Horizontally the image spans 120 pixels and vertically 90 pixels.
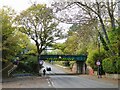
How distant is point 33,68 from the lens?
6944 centimetres

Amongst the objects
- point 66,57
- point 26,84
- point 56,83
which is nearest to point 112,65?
point 56,83

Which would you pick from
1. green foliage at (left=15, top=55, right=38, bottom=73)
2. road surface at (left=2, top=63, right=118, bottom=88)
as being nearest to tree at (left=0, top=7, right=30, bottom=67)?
road surface at (left=2, top=63, right=118, bottom=88)

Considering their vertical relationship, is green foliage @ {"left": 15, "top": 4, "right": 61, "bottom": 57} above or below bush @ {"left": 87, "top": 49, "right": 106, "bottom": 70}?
above

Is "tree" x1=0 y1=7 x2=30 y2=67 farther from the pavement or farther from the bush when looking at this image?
the bush

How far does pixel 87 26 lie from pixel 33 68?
3632 centimetres

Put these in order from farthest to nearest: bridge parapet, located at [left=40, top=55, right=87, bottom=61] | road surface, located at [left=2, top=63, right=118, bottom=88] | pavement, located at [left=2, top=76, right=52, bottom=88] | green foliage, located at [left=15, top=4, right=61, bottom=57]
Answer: bridge parapet, located at [left=40, top=55, right=87, bottom=61], green foliage, located at [left=15, top=4, right=61, bottom=57], pavement, located at [left=2, top=76, right=52, bottom=88], road surface, located at [left=2, top=63, right=118, bottom=88]

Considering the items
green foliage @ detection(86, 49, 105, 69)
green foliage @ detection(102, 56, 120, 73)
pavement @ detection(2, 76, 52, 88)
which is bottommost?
pavement @ detection(2, 76, 52, 88)

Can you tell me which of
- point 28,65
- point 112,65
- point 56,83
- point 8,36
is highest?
point 8,36

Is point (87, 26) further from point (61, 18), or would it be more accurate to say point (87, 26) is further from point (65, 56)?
point (65, 56)

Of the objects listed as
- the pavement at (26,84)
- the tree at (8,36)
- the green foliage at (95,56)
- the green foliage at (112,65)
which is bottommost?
the pavement at (26,84)

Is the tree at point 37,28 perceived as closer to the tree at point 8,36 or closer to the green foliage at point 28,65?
the green foliage at point 28,65

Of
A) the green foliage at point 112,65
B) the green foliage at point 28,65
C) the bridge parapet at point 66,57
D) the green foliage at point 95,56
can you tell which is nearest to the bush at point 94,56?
the green foliage at point 95,56

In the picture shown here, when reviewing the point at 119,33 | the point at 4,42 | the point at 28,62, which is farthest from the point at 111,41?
the point at 28,62

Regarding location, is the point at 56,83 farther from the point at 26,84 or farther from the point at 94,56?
the point at 94,56
